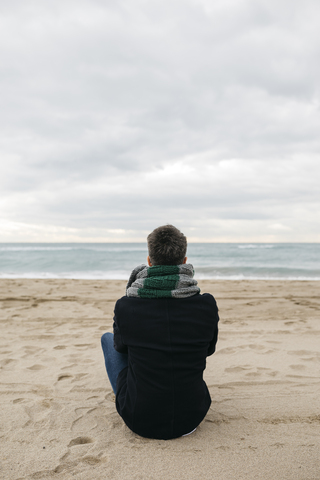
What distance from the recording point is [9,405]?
2664mm

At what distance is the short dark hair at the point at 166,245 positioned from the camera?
1955 millimetres

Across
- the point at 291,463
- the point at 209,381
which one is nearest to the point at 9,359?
the point at 209,381

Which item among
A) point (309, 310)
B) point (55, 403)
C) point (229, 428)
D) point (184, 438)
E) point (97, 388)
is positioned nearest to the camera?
point (184, 438)

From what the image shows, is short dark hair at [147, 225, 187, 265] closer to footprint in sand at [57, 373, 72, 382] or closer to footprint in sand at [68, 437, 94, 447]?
footprint in sand at [68, 437, 94, 447]

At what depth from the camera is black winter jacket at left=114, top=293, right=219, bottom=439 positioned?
6.25ft

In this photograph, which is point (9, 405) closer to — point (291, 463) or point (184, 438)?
point (184, 438)

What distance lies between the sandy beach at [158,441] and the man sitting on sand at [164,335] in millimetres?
269

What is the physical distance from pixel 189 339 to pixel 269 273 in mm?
14113

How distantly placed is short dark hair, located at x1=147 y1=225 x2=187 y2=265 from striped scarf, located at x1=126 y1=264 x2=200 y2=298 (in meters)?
0.05

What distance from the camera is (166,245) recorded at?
6.40 feet

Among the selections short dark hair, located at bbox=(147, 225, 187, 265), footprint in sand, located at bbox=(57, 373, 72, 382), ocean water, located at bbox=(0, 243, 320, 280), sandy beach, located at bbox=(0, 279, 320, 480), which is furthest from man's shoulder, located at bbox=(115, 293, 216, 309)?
ocean water, located at bbox=(0, 243, 320, 280)

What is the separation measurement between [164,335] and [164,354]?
0.12 metres

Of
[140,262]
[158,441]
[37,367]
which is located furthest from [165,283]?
[140,262]

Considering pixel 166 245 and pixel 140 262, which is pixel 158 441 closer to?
pixel 166 245
